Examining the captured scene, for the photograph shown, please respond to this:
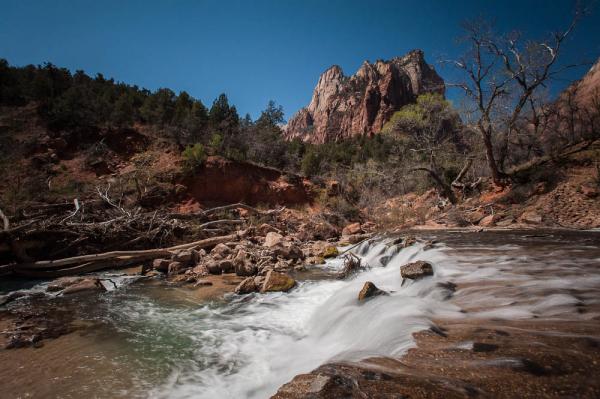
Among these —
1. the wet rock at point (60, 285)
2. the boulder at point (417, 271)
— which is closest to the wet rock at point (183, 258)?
the wet rock at point (60, 285)

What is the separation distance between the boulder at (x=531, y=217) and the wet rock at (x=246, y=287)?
32.2ft

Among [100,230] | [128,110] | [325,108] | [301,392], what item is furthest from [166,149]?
[325,108]

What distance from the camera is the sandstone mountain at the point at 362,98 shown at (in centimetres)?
8675

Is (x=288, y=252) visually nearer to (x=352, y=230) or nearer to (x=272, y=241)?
(x=272, y=241)

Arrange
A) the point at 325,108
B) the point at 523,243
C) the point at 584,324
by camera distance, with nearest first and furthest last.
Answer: the point at 584,324 < the point at 523,243 < the point at 325,108

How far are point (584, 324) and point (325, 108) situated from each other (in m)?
116

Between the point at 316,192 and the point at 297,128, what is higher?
the point at 297,128

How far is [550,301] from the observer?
358 cm

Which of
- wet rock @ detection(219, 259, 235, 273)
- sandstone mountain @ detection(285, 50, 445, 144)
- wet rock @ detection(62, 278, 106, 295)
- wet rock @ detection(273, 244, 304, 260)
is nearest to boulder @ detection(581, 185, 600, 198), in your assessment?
wet rock @ detection(273, 244, 304, 260)

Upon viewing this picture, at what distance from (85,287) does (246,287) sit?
379cm

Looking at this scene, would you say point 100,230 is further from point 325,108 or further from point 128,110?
point 325,108

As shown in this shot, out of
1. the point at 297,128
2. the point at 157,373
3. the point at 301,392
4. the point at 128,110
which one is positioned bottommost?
the point at 157,373

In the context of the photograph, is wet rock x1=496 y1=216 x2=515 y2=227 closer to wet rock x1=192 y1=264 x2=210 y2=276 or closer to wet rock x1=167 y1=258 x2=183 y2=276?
wet rock x1=192 y1=264 x2=210 y2=276

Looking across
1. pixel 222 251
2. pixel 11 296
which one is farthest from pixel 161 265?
pixel 11 296
